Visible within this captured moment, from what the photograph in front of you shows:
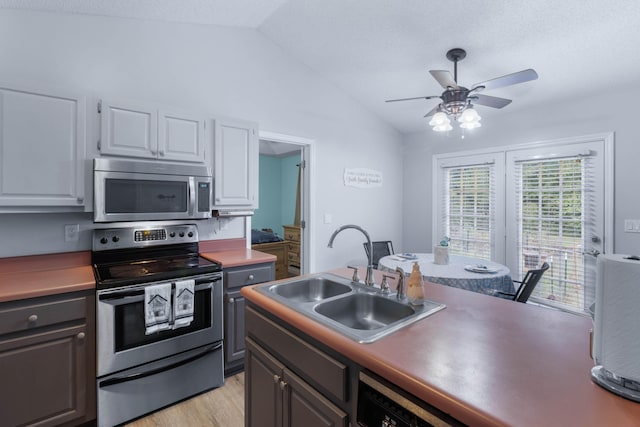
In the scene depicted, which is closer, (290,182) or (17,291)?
(17,291)

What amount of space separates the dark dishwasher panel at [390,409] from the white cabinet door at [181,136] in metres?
2.13

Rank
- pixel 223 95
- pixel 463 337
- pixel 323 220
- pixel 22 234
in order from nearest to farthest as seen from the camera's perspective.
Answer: pixel 463 337 → pixel 22 234 → pixel 223 95 → pixel 323 220

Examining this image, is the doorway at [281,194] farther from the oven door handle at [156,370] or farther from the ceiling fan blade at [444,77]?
the ceiling fan blade at [444,77]

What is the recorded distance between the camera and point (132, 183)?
2203 millimetres

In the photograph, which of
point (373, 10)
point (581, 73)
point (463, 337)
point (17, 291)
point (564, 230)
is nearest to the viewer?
point (463, 337)

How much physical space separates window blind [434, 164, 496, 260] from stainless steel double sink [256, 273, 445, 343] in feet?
9.65

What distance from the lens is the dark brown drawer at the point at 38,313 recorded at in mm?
1602

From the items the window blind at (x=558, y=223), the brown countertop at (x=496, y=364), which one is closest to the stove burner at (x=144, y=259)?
the brown countertop at (x=496, y=364)

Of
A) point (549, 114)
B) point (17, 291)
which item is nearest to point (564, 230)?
point (549, 114)

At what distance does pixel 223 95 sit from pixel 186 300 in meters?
1.95

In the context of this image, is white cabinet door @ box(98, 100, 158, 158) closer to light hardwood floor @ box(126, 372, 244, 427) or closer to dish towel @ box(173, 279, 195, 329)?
→ dish towel @ box(173, 279, 195, 329)

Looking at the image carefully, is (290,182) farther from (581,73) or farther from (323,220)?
(581,73)

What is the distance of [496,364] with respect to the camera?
91 centimetres

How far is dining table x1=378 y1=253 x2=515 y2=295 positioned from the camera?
260cm
